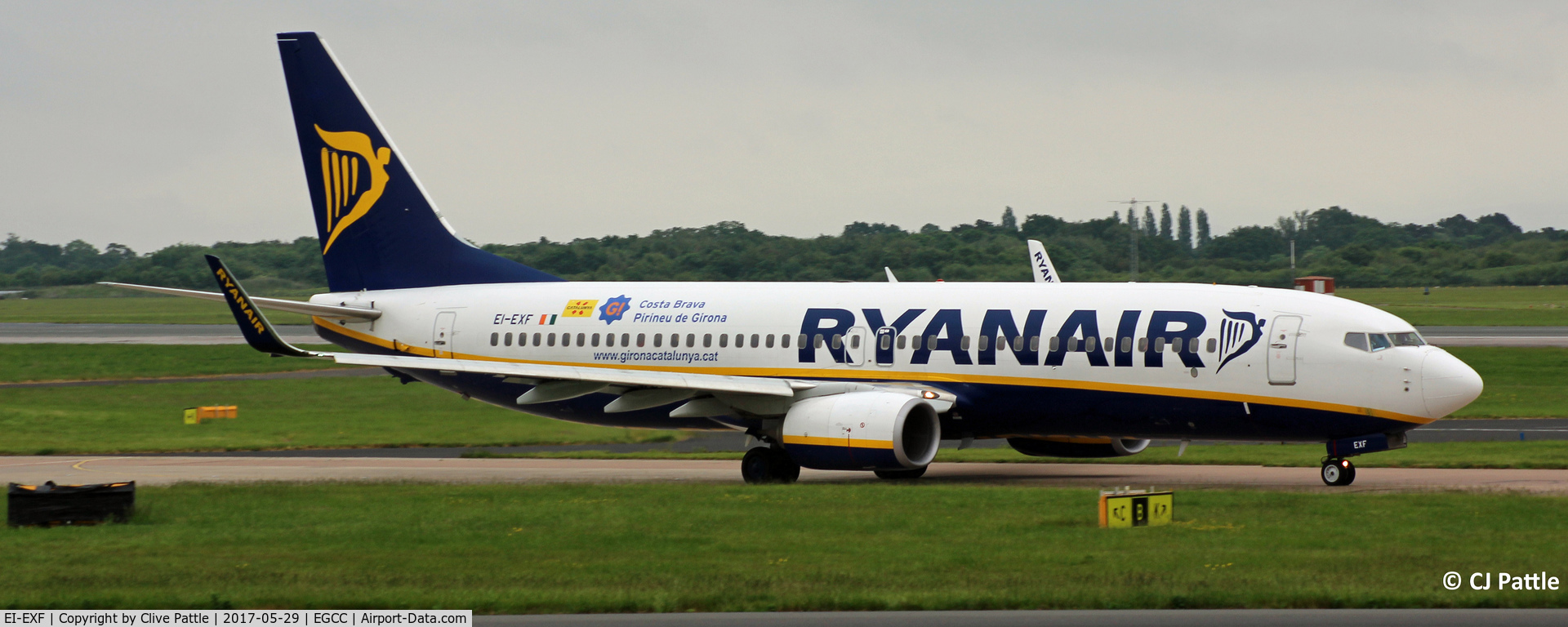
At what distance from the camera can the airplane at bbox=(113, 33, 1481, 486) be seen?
26.4 meters

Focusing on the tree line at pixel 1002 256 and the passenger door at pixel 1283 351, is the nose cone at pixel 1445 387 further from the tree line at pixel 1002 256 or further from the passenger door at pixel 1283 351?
the tree line at pixel 1002 256

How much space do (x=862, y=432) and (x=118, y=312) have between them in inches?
4378

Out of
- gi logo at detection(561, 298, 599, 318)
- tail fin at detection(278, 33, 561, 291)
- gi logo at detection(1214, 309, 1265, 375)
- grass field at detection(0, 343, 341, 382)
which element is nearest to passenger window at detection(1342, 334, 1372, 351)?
gi logo at detection(1214, 309, 1265, 375)

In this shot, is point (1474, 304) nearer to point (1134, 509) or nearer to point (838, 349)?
point (838, 349)

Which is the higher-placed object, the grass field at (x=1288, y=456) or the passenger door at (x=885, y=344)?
the passenger door at (x=885, y=344)

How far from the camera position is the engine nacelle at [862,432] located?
27.4 meters

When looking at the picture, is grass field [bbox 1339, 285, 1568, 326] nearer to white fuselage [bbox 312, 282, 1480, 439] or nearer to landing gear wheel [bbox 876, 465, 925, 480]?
landing gear wheel [bbox 876, 465, 925, 480]

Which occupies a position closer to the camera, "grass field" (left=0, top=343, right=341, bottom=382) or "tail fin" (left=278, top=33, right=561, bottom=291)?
"tail fin" (left=278, top=33, right=561, bottom=291)

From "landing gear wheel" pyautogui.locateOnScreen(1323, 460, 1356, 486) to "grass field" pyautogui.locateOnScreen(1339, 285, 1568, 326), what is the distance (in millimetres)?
61429

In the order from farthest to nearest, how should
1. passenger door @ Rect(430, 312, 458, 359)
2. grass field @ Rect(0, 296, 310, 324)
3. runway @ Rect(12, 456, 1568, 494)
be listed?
grass field @ Rect(0, 296, 310, 324), passenger door @ Rect(430, 312, 458, 359), runway @ Rect(12, 456, 1568, 494)

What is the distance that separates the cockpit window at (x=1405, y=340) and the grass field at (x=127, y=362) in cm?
4587

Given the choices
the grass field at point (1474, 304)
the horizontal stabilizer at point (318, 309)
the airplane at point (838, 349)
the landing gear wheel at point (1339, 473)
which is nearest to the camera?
the airplane at point (838, 349)

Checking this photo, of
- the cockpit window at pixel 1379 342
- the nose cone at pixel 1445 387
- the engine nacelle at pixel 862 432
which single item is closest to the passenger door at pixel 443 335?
the engine nacelle at pixel 862 432

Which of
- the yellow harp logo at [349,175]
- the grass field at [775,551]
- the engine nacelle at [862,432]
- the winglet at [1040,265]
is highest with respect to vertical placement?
the yellow harp logo at [349,175]
